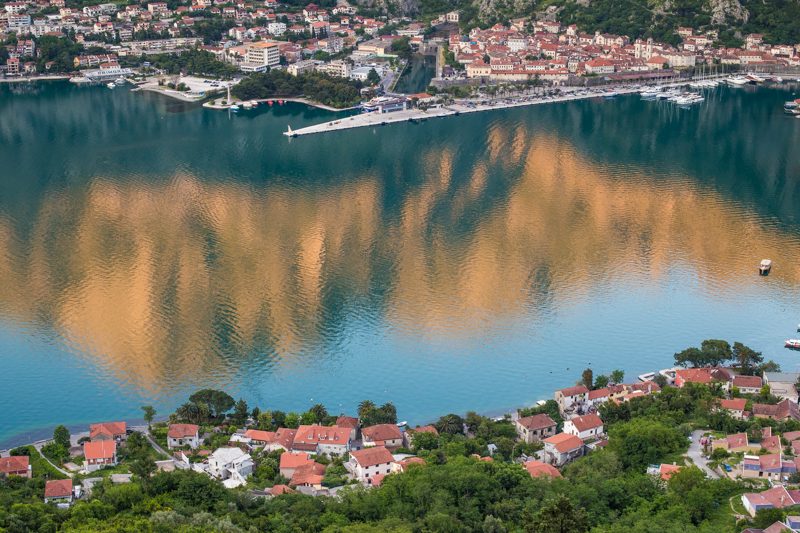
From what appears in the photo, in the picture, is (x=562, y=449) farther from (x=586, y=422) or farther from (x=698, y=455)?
(x=698, y=455)

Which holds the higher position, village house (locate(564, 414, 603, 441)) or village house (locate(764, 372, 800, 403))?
village house (locate(764, 372, 800, 403))

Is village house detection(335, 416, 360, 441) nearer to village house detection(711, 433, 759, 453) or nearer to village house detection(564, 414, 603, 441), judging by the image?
village house detection(564, 414, 603, 441)

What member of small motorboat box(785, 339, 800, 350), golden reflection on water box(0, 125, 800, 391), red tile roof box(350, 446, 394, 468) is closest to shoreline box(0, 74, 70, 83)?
golden reflection on water box(0, 125, 800, 391)

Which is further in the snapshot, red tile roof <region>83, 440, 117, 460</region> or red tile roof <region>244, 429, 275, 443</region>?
red tile roof <region>244, 429, 275, 443</region>

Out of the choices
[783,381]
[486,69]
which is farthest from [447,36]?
[783,381]

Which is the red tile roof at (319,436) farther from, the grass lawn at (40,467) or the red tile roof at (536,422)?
the grass lawn at (40,467)

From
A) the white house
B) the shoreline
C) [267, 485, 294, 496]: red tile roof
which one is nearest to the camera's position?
[267, 485, 294, 496]: red tile roof

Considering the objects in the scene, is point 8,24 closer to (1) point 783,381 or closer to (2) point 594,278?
(2) point 594,278
